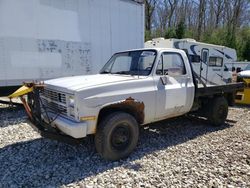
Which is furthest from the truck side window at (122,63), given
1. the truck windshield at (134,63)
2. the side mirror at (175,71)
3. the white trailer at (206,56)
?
the white trailer at (206,56)

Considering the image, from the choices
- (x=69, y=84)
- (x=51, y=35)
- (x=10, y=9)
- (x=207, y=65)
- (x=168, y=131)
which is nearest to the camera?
(x=69, y=84)

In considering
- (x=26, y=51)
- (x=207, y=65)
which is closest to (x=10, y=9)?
(x=26, y=51)

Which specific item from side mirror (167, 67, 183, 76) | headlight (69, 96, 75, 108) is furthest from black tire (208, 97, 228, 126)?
headlight (69, 96, 75, 108)

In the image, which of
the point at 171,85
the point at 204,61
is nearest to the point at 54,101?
the point at 171,85

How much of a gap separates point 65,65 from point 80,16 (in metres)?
1.63

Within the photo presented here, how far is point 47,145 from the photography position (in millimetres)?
5195

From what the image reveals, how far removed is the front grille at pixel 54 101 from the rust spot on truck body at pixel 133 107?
782mm

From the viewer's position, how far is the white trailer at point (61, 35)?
23.2 feet

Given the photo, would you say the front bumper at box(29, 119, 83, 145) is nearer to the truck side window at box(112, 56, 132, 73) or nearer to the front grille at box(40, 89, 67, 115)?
the front grille at box(40, 89, 67, 115)

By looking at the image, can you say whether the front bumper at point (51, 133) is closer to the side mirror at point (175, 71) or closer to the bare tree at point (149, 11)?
the side mirror at point (175, 71)

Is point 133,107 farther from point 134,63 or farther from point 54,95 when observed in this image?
point 54,95

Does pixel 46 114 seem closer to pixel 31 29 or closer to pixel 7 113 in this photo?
pixel 31 29

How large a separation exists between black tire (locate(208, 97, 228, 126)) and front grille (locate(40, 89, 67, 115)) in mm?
3834

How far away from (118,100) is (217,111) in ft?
10.9
